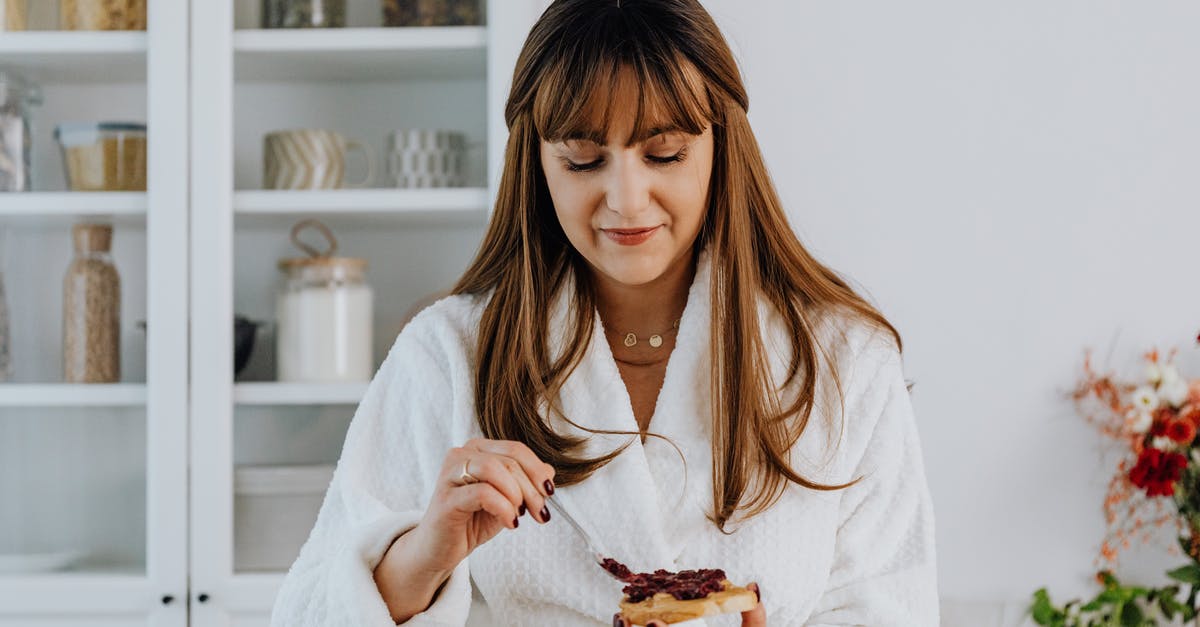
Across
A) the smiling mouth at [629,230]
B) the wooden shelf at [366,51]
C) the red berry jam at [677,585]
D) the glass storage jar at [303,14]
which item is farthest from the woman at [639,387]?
the glass storage jar at [303,14]

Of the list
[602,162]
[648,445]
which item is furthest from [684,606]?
[602,162]

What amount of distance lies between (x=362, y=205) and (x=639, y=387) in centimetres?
73

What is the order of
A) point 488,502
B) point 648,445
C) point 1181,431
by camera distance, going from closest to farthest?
point 488,502
point 648,445
point 1181,431

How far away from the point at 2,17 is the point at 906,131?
1581 mm

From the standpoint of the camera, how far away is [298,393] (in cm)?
193

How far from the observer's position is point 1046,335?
201 centimetres

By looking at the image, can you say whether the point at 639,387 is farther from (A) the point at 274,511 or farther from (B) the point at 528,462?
(A) the point at 274,511

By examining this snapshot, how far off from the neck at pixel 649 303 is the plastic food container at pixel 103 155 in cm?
92

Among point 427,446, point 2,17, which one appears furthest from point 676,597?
point 2,17

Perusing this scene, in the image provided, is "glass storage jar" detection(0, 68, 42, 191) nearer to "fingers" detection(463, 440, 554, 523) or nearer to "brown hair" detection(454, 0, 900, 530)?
"brown hair" detection(454, 0, 900, 530)

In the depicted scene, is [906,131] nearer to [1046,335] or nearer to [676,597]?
[1046,335]

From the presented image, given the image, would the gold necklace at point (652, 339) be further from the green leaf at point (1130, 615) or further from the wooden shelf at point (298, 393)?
the green leaf at point (1130, 615)

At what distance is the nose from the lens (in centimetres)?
117

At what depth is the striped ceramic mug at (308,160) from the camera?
76.2 inches
